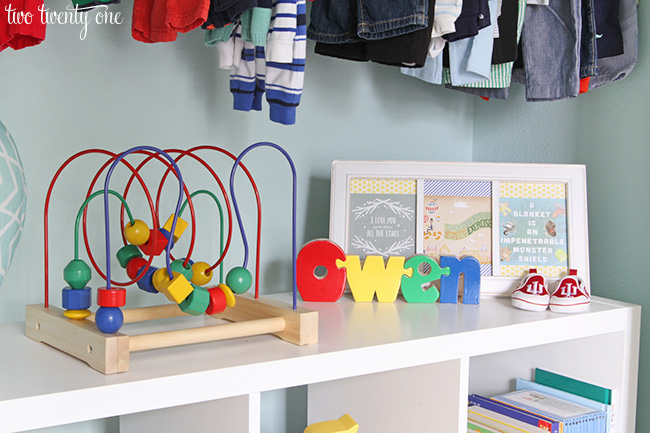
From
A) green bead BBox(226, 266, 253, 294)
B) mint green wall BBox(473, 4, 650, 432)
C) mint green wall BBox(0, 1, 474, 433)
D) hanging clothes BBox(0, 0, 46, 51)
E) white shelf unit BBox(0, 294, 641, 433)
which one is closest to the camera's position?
white shelf unit BBox(0, 294, 641, 433)

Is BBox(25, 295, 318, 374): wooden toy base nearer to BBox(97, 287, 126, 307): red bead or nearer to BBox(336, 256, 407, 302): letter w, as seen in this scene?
BBox(97, 287, 126, 307): red bead

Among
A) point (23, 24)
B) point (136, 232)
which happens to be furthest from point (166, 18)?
point (136, 232)

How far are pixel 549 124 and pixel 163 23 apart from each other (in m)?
1.13

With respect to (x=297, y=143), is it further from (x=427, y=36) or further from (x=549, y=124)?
(x=549, y=124)

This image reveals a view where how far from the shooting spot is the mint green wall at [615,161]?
5.10ft

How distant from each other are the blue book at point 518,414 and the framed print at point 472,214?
0.83 ft

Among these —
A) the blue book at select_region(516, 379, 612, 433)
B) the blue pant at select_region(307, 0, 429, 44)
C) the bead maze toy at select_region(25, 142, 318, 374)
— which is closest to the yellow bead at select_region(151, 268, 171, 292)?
Answer: the bead maze toy at select_region(25, 142, 318, 374)

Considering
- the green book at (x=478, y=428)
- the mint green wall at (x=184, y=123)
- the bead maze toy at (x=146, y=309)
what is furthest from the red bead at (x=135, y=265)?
the green book at (x=478, y=428)

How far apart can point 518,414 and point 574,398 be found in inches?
7.0

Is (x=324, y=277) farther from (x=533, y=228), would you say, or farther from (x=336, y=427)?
(x=533, y=228)

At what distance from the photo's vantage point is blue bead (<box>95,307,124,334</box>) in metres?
0.92

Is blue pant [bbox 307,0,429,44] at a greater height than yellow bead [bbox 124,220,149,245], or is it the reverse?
blue pant [bbox 307,0,429,44]

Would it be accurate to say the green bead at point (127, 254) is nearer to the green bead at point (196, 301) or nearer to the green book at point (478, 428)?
the green bead at point (196, 301)

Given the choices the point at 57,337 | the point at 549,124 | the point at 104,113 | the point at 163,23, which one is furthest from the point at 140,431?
the point at 549,124
